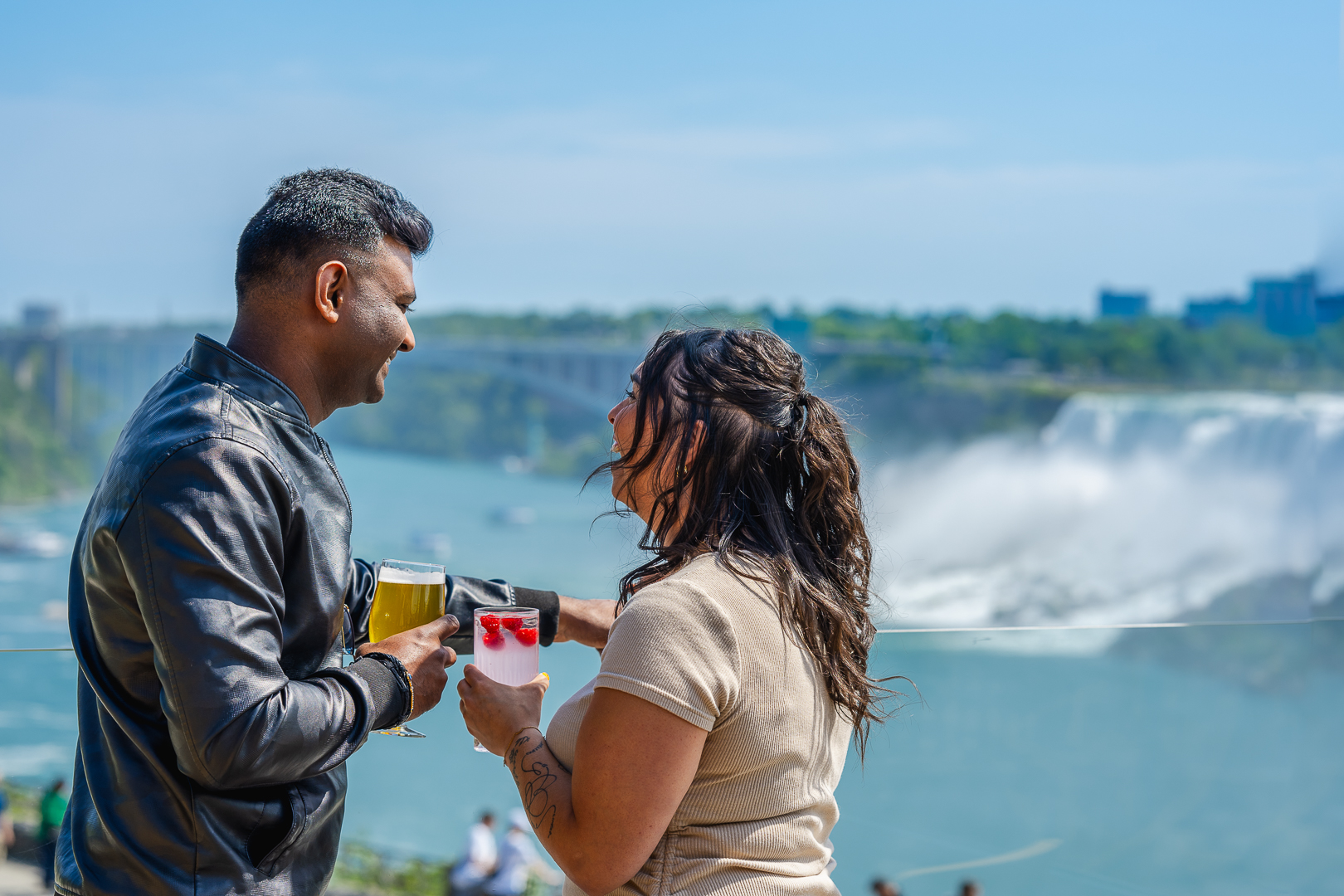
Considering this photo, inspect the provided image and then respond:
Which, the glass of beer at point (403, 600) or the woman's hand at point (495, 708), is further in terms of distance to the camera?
the glass of beer at point (403, 600)

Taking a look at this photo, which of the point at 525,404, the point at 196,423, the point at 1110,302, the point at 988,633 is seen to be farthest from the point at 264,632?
the point at 1110,302

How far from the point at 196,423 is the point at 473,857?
8987mm

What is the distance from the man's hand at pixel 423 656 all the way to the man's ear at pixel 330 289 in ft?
1.34

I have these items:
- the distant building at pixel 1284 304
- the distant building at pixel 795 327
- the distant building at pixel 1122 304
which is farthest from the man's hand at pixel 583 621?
the distant building at pixel 1122 304

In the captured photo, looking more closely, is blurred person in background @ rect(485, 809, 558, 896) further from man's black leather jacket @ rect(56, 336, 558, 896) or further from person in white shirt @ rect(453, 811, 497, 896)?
man's black leather jacket @ rect(56, 336, 558, 896)

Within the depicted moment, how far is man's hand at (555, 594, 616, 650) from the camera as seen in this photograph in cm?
196

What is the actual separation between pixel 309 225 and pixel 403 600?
0.52m

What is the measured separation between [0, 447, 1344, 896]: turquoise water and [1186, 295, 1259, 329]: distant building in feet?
33.8

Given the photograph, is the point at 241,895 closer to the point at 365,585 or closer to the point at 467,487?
the point at 365,585

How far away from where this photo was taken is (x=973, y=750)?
27328mm

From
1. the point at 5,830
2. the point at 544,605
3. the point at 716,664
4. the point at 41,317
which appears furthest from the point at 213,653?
the point at 41,317

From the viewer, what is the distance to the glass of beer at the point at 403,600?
1667 mm

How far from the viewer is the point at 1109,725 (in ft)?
101

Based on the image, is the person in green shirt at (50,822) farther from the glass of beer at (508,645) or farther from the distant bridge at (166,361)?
the distant bridge at (166,361)
